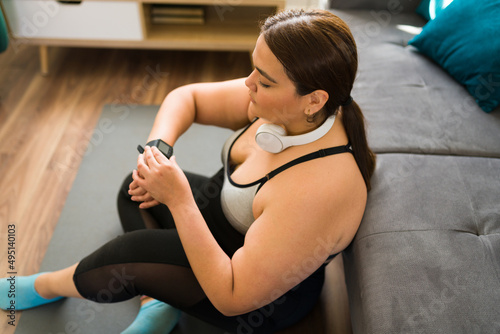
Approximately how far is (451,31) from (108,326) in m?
1.56

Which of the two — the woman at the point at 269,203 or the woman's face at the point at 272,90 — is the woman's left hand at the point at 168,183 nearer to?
the woman at the point at 269,203

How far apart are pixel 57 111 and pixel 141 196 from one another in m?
1.14

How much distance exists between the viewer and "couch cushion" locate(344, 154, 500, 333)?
90cm

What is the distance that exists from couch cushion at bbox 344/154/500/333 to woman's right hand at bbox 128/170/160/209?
1.97ft

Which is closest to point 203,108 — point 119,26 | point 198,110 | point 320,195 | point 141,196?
point 198,110

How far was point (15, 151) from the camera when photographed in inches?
75.3

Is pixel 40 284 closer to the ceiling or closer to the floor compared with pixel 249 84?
closer to the floor

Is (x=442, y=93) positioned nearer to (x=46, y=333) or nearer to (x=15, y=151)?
(x=46, y=333)

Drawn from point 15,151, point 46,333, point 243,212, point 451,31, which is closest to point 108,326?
point 46,333

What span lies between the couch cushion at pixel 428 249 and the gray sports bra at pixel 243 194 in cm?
24

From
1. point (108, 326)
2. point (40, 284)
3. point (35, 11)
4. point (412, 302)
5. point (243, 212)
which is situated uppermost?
point (35, 11)

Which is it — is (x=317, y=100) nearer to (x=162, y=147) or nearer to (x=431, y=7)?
(x=162, y=147)

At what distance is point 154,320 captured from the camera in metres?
1.30

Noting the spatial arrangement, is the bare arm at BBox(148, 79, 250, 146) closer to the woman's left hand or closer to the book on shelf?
the woman's left hand
